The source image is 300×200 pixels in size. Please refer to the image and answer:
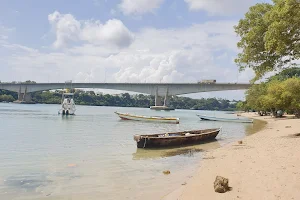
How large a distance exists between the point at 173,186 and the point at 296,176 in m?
3.70

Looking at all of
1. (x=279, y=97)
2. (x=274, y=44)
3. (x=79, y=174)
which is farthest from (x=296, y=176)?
(x=279, y=97)

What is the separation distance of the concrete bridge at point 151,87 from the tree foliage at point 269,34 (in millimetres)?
76568

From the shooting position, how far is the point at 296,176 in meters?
8.18

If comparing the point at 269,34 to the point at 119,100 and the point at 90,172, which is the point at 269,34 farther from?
the point at 119,100

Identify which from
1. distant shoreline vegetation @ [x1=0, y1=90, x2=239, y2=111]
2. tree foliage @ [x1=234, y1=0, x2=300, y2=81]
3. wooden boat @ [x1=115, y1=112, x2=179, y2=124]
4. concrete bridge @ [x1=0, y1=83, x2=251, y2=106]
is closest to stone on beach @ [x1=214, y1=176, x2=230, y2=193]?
tree foliage @ [x1=234, y1=0, x2=300, y2=81]

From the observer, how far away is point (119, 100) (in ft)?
533

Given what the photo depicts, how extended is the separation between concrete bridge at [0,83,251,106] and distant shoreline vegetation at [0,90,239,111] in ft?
52.7

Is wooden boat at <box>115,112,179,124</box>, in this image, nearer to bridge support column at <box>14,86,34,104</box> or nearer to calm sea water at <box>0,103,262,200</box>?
calm sea water at <box>0,103,262,200</box>

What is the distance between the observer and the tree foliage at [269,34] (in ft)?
44.6

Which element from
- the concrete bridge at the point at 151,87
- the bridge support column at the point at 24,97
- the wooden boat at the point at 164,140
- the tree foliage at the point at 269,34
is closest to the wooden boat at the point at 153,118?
the wooden boat at the point at 164,140

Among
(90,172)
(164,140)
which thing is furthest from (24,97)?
(90,172)

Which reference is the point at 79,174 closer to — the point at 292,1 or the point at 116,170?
the point at 116,170

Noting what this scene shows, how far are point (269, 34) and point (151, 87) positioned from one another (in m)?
91.7

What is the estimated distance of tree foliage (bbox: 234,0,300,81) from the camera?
535 inches
